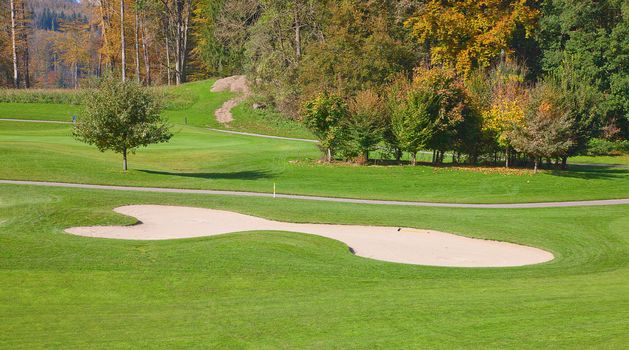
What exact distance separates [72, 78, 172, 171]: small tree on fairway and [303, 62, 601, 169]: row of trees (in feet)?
39.0

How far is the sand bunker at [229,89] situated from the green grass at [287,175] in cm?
2405

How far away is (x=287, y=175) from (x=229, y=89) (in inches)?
1626

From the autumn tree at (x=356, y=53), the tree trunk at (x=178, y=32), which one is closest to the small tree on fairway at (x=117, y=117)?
the autumn tree at (x=356, y=53)

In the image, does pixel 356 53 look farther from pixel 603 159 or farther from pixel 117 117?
pixel 117 117

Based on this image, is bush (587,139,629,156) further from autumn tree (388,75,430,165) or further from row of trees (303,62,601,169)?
autumn tree (388,75,430,165)

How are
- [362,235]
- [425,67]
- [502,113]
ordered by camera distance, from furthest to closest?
[425,67] → [502,113] → [362,235]

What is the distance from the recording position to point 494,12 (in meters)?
61.8

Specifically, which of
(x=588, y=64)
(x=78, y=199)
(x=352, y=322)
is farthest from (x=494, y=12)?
(x=352, y=322)

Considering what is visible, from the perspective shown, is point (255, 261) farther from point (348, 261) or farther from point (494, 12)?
point (494, 12)

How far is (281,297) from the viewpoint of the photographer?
13.6 m

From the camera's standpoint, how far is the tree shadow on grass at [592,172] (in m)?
41.8

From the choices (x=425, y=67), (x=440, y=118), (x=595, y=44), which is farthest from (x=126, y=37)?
(x=440, y=118)

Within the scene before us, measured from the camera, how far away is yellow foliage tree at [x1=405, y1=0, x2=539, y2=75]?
6041 centimetres

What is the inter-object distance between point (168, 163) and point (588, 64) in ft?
140
